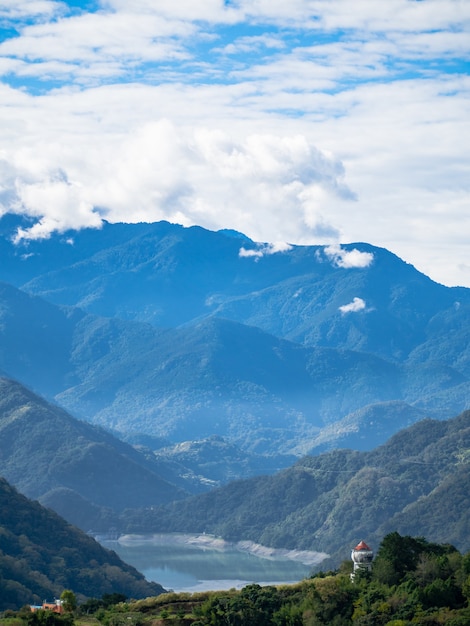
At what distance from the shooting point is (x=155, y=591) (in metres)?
157

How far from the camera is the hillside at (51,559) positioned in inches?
5517

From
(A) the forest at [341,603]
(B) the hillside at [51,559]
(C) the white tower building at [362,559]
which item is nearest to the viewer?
(A) the forest at [341,603]

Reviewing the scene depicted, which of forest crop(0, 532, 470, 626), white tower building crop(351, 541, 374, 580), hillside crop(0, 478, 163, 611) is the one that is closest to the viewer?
forest crop(0, 532, 470, 626)

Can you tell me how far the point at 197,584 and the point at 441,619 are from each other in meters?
128

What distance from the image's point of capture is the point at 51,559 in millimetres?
154375

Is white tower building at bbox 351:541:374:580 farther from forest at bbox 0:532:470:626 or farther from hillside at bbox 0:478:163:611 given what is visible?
hillside at bbox 0:478:163:611

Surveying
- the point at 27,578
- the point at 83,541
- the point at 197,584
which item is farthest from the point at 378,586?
the point at 197,584

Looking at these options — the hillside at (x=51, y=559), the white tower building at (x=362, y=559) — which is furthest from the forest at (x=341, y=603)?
the hillside at (x=51, y=559)

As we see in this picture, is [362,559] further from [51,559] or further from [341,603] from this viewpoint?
[51,559]

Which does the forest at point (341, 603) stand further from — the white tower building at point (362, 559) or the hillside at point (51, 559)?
the hillside at point (51, 559)

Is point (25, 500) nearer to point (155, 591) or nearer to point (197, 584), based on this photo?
point (155, 591)

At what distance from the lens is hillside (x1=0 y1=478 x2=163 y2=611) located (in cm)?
14012

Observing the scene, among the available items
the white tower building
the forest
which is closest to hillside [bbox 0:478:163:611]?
the forest

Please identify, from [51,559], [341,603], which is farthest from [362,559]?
[51,559]
